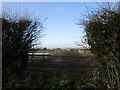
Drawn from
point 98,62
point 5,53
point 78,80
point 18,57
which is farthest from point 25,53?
point 98,62

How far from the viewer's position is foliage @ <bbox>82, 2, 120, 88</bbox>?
5414mm

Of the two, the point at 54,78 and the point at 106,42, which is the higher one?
the point at 106,42

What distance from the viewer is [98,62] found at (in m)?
5.82

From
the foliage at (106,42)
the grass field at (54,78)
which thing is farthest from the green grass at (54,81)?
the foliage at (106,42)

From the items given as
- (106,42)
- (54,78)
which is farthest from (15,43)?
(106,42)

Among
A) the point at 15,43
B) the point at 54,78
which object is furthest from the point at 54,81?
the point at 15,43

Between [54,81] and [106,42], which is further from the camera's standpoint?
[54,81]

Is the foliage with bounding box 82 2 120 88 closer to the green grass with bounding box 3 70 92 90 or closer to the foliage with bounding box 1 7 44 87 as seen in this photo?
the green grass with bounding box 3 70 92 90

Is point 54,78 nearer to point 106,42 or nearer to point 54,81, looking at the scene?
point 54,81

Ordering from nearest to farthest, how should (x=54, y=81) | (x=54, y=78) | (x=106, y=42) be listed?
(x=106, y=42)
(x=54, y=81)
(x=54, y=78)

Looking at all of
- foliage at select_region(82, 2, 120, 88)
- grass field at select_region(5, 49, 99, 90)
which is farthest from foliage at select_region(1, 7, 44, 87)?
foliage at select_region(82, 2, 120, 88)

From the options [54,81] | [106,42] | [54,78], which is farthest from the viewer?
[54,78]

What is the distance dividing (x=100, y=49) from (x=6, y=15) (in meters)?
4.04

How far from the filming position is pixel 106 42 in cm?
552
